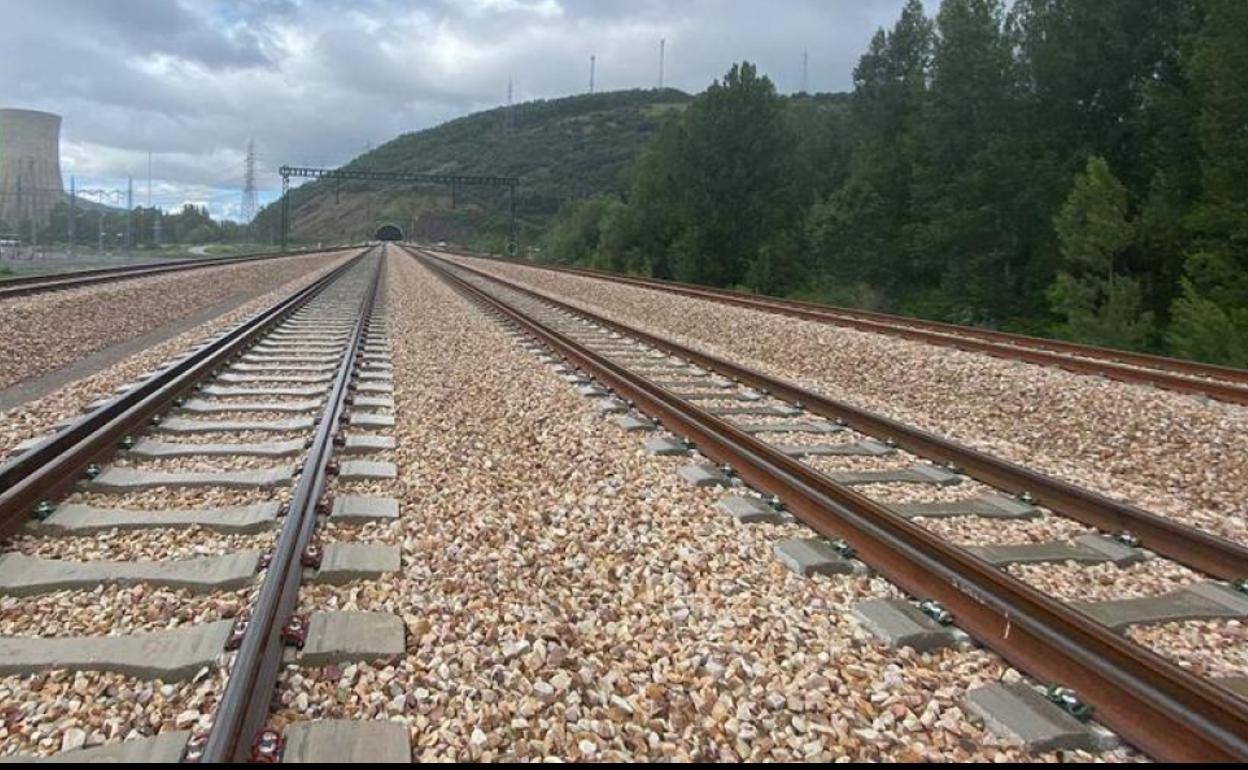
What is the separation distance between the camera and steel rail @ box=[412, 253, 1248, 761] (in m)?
3.19

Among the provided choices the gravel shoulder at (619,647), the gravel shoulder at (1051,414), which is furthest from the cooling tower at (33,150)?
the gravel shoulder at (619,647)

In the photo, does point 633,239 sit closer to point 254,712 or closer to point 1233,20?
point 1233,20

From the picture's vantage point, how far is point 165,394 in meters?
8.66

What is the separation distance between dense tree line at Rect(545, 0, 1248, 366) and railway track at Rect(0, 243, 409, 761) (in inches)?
869

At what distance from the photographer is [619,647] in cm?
403

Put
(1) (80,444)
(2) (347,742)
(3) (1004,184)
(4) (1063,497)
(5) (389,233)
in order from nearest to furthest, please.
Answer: (2) (347,742) < (4) (1063,497) < (1) (80,444) < (3) (1004,184) < (5) (389,233)

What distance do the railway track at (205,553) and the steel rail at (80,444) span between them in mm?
18

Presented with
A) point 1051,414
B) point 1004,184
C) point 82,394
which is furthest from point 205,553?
point 1004,184

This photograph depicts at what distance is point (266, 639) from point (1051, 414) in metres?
8.30

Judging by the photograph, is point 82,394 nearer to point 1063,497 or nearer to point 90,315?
point 90,315

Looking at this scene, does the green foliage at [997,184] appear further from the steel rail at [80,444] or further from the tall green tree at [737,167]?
the steel rail at [80,444]

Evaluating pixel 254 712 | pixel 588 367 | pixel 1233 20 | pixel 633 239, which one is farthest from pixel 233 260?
pixel 254 712

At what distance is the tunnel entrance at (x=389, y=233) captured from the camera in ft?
445

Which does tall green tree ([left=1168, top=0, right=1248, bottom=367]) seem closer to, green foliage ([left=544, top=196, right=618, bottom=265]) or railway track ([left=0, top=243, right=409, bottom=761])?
railway track ([left=0, top=243, right=409, bottom=761])
